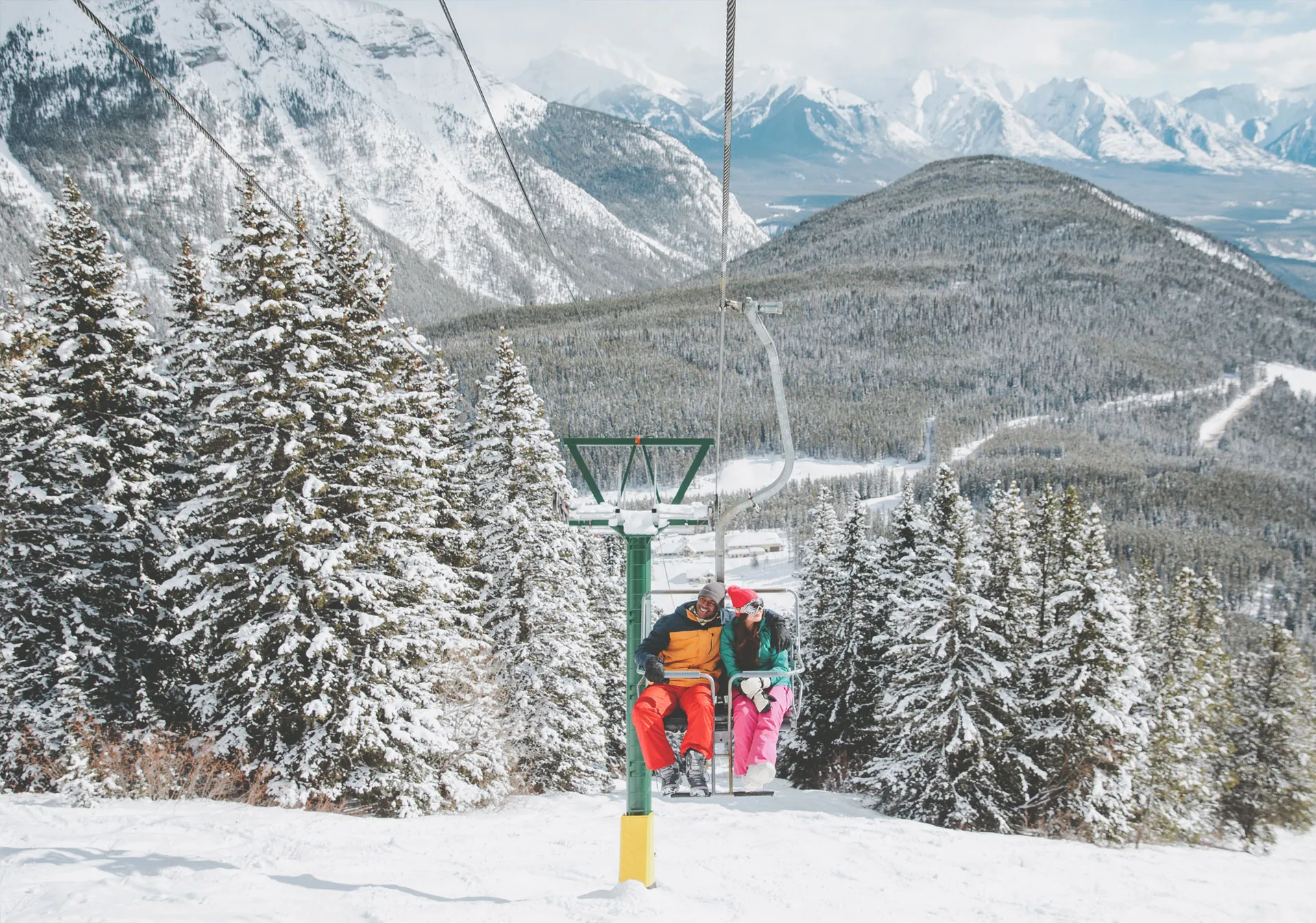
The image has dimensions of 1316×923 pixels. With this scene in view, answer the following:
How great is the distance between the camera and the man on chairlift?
880 cm

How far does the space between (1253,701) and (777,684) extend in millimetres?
37814

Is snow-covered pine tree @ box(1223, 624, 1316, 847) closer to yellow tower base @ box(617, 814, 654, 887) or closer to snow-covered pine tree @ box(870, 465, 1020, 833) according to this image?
snow-covered pine tree @ box(870, 465, 1020, 833)

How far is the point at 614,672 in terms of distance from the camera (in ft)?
100

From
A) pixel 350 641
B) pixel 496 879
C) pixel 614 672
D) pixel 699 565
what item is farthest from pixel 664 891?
pixel 699 565

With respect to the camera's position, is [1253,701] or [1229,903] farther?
[1253,701]

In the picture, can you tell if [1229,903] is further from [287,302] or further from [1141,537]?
[1141,537]

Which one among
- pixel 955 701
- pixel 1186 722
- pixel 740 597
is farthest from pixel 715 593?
pixel 1186 722

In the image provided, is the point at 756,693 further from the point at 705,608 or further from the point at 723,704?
the point at 705,608

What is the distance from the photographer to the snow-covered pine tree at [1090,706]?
2170cm

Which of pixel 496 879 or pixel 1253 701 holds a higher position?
pixel 496 879

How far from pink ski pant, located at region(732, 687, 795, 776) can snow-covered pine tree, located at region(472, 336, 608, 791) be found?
1228 cm

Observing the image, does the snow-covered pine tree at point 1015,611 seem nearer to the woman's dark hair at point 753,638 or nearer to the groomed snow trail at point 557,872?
the groomed snow trail at point 557,872

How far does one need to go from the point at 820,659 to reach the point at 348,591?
1949 centimetres

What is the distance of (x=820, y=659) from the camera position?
2942cm
